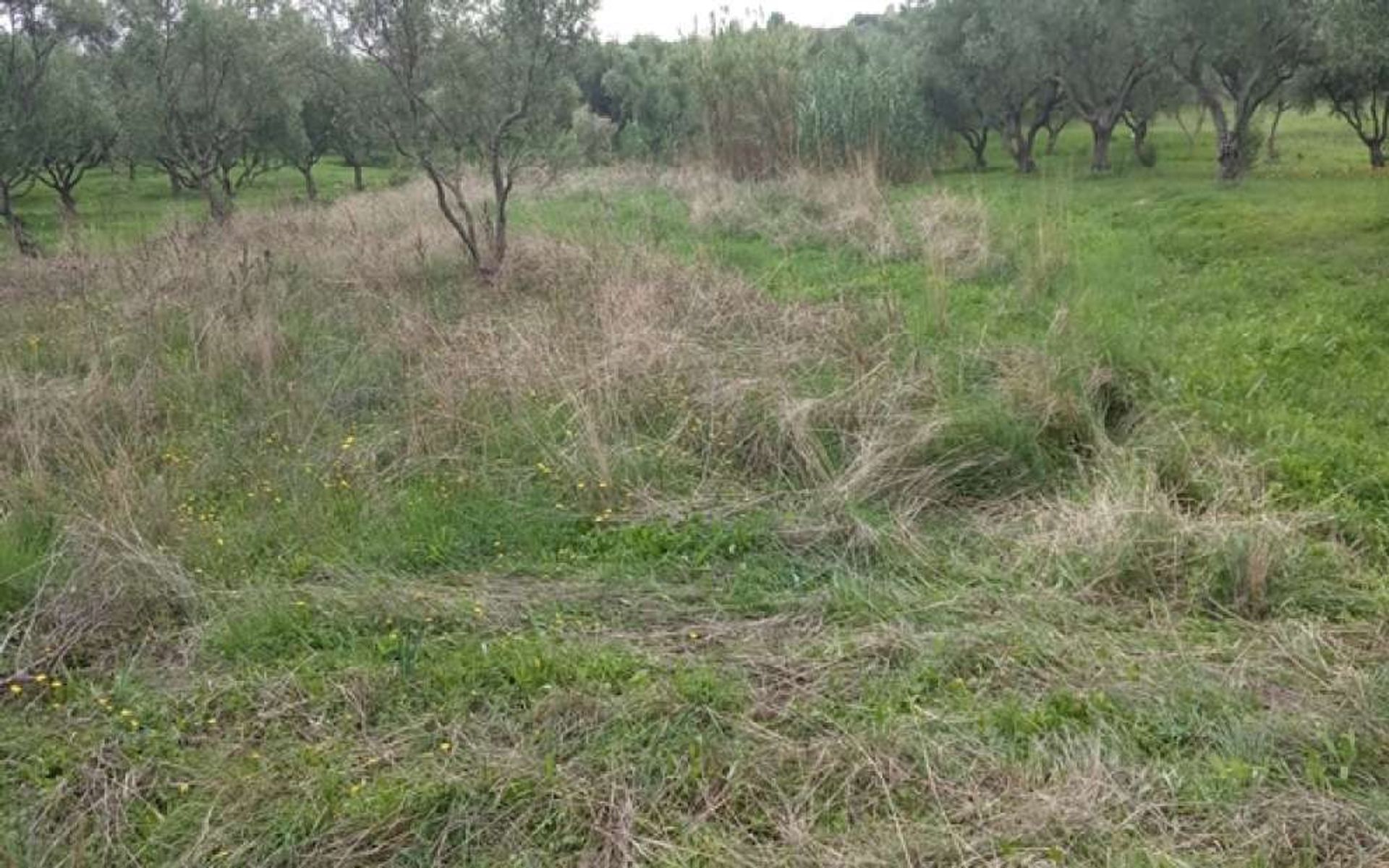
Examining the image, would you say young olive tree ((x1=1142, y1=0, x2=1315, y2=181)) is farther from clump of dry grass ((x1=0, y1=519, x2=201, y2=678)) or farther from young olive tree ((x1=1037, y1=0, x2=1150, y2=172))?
A: clump of dry grass ((x1=0, y1=519, x2=201, y2=678))

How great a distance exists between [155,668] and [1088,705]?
11.3ft

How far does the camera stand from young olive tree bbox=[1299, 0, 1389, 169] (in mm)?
10859

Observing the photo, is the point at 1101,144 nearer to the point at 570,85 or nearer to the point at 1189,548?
the point at 570,85

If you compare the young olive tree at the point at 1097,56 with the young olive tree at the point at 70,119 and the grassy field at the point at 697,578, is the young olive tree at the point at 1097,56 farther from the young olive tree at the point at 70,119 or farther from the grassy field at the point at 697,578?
the young olive tree at the point at 70,119

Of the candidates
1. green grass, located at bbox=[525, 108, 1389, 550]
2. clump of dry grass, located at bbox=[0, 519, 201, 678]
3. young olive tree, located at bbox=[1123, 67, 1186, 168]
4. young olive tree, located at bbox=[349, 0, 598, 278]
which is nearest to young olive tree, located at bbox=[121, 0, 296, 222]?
green grass, located at bbox=[525, 108, 1389, 550]

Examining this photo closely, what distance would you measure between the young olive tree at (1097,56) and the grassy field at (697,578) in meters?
12.6

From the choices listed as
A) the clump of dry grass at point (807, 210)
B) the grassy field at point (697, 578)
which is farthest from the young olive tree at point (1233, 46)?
the grassy field at point (697, 578)

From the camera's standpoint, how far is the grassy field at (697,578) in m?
3.19

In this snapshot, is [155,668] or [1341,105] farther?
[1341,105]

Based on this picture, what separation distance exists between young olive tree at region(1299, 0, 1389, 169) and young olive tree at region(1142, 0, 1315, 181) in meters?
0.59

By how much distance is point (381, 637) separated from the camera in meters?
4.20

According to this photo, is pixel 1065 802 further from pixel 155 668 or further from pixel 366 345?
pixel 366 345

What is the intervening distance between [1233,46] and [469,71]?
1281 cm

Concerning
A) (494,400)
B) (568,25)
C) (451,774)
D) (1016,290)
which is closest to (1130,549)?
(451,774)
